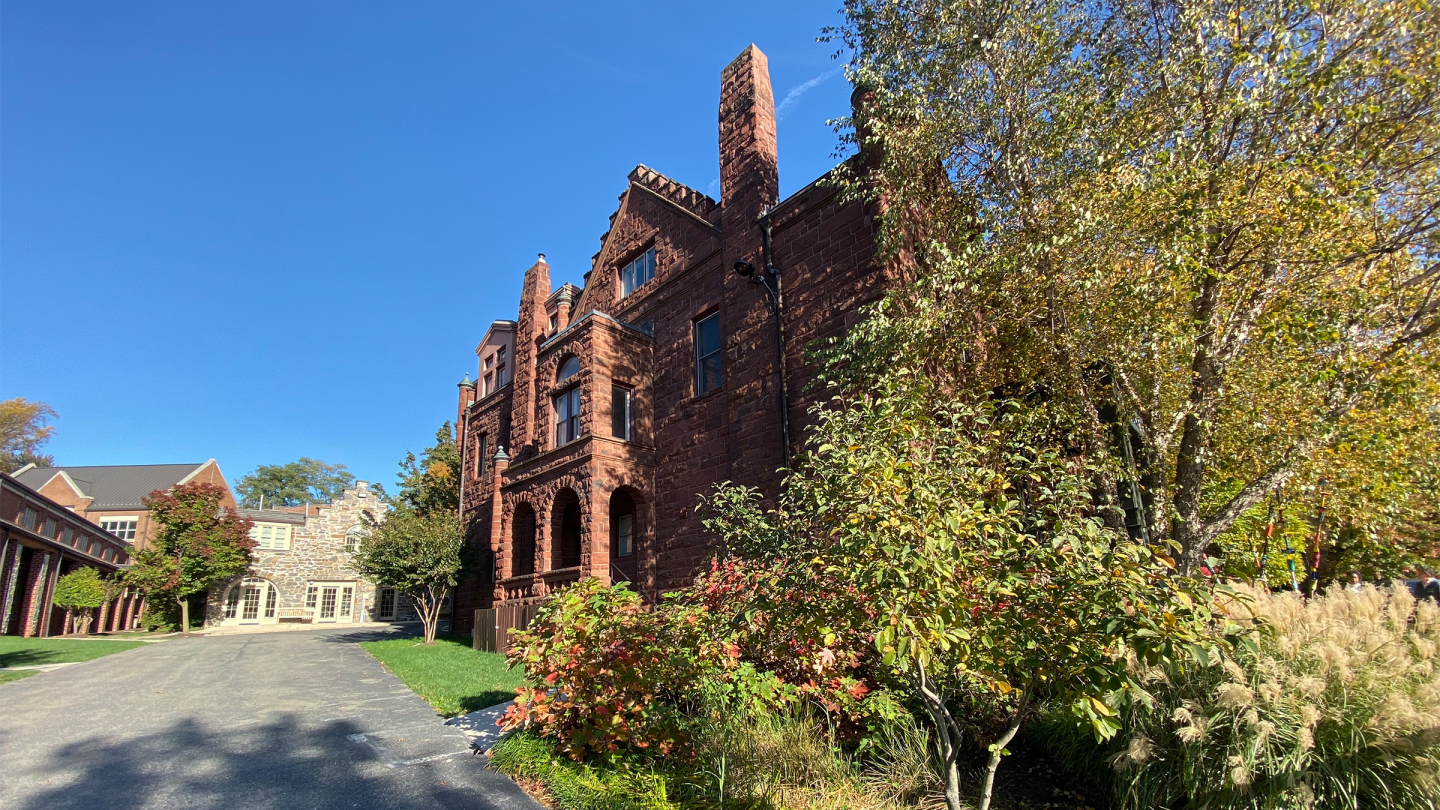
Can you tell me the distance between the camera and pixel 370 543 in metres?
19.2

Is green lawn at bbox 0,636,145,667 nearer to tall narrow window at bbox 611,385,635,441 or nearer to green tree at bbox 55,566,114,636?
green tree at bbox 55,566,114,636

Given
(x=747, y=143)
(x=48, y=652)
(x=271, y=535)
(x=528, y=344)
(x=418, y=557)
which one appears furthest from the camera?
(x=271, y=535)

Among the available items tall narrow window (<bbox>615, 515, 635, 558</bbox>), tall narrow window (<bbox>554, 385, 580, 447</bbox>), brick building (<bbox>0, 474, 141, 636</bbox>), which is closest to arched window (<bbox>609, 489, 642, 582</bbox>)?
tall narrow window (<bbox>615, 515, 635, 558</bbox>)

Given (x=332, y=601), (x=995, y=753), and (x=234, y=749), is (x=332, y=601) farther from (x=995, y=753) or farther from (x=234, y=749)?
(x=995, y=753)

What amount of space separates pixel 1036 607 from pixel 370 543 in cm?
1986

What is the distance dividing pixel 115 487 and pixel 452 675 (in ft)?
162

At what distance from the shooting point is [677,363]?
1491cm

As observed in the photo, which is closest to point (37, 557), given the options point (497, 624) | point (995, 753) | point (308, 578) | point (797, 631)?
point (308, 578)

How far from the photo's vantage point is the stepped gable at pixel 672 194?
49.9ft

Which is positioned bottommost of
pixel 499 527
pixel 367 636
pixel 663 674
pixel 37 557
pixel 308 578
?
pixel 367 636

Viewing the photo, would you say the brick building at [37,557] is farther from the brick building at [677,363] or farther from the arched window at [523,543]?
the brick building at [677,363]

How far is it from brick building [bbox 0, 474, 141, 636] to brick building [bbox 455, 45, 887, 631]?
18298mm

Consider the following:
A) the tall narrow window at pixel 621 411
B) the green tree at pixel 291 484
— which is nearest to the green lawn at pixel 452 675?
the tall narrow window at pixel 621 411

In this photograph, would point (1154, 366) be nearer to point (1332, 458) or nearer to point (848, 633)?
point (1332, 458)
